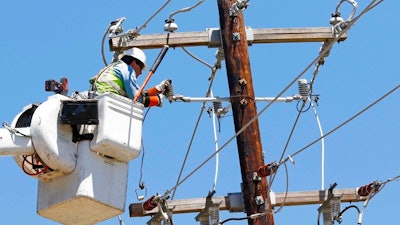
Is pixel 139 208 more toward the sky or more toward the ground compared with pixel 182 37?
more toward the ground

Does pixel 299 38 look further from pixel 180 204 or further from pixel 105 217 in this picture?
pixel 105 217

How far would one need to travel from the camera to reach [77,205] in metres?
12.6

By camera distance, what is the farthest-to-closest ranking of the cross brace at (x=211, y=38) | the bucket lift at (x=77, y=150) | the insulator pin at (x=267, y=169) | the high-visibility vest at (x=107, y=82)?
the cross brace at (x=211, y=38)
the insulator pin at (x=267, y=169)
the high-visibility vest at (x=107, y=82)
the bucket lift at (x=77, y=150)

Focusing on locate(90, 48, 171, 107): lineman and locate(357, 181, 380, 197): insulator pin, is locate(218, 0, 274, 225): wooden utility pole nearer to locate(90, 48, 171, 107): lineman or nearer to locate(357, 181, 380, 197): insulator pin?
locate(90, 48, 171, 107): lineman

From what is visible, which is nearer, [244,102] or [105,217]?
[105,217]

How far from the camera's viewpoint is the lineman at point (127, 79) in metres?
13.3

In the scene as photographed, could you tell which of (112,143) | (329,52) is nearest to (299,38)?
(329,52)

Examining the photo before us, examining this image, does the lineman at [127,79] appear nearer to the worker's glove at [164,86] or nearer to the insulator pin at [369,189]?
the worker's glove at [164,86]

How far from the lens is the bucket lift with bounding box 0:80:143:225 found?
12531 millimetres

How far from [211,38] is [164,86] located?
37.9 inches

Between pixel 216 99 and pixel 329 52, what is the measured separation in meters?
1.25

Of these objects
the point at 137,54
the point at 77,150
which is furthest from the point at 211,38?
the point at 77,150

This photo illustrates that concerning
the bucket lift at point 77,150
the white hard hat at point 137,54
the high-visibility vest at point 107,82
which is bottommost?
the bucket lift at point 77,150

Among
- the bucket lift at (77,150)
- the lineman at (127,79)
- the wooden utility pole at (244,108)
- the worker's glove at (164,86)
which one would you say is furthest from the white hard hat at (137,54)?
the bucket lift at (77,150)
